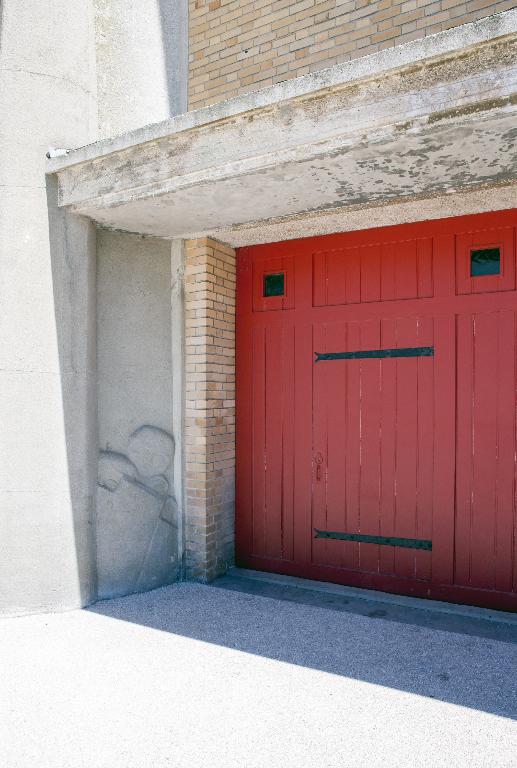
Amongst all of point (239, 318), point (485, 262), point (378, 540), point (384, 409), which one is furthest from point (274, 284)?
point (378, 540)

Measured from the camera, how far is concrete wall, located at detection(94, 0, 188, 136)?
4.46 m

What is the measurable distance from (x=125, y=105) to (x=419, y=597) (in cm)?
436

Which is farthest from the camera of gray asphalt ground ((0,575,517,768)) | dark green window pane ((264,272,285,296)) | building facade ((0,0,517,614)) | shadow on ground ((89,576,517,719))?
dark green window pane ((264,272,285,296))

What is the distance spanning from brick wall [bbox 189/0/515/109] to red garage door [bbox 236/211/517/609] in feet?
4.24

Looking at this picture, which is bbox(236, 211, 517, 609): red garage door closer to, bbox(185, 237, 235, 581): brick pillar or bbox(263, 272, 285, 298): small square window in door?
bbox(263, 272, 285, 298): small square window in door

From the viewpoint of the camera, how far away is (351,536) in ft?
14.4

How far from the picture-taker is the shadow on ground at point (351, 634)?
9.66 ft

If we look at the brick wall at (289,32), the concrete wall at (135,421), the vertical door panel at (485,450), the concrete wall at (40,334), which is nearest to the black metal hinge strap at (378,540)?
the vertical door panel at (485,450)

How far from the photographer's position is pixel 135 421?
175 inches

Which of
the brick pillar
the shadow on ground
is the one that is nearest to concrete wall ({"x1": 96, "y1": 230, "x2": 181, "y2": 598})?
the brick pillar

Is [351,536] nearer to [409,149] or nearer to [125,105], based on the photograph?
[409,149]

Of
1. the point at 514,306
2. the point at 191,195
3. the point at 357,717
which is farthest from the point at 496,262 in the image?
the point at 357,717

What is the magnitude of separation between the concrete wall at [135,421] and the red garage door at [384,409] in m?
0.66

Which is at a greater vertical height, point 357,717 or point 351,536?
point 351,536
